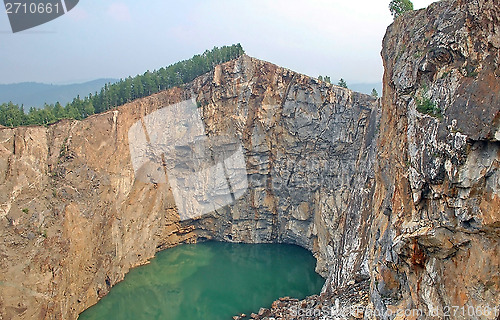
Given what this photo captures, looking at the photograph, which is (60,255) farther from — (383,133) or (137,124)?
(383,133)

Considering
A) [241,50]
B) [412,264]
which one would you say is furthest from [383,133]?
[241,50]

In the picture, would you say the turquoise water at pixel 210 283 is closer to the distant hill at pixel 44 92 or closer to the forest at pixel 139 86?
the forest at pixel 139 86

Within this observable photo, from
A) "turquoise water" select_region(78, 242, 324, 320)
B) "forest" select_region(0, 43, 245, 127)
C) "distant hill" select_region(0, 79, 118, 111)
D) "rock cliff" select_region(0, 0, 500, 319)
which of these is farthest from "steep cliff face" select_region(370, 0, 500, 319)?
"distant hill" select_region(0, 79, 118, 111)

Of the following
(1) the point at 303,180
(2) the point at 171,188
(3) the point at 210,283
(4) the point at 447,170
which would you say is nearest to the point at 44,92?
(2) the point at 171,188

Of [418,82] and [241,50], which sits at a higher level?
[241,50]

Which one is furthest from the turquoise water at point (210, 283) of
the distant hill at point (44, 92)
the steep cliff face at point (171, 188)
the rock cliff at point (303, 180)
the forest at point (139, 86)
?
the distant hill at point (44, 92)

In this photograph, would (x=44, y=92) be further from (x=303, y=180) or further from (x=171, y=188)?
(x=303, y=180)

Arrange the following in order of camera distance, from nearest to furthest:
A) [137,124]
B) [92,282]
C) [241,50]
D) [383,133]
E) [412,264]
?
1. [412,264]
2. [383,133]
3. [92,282]
4. [137,124]
5. [241,50]
